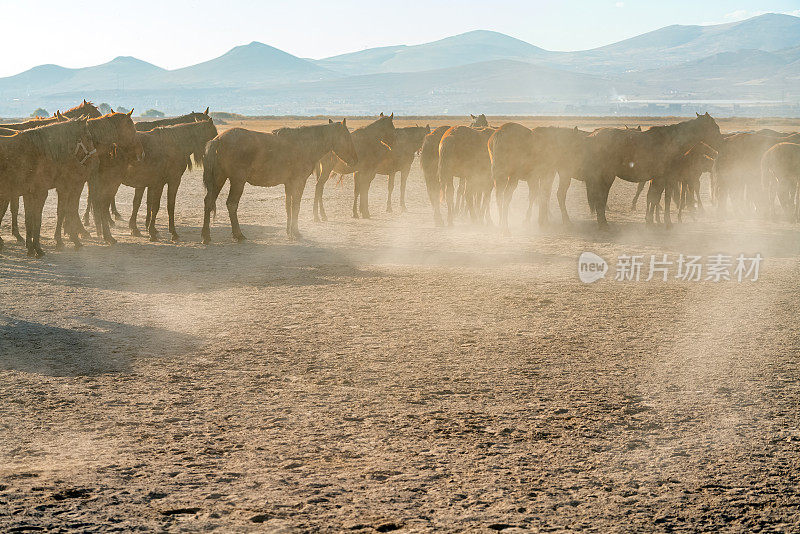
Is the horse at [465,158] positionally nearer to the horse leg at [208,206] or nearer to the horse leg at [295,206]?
the horse leg at [295,206]

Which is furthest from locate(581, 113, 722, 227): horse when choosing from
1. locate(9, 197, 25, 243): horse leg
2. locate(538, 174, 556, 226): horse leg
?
locate(9, 197, 25, 243): horse leg

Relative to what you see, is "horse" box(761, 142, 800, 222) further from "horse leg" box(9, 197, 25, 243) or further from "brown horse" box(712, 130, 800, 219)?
"horse leg" box(9, 197, 25, 243)

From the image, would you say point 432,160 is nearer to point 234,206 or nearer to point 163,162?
point 234,206

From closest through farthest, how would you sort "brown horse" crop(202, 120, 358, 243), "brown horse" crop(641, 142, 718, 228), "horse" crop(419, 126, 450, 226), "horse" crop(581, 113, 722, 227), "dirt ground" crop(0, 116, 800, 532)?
"dirt ground" crop(0, 116, 800, 532), "brown horse" crop(202, 120, 358, 243), "horse" crop(581, 113, 722, 227), "brown horse" crop(641, 142, 718, 228), "horse" crop(419, 126, 450, 226)

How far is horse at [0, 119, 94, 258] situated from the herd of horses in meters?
0.02

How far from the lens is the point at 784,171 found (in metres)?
19.3

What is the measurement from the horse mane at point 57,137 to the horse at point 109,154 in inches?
25.7

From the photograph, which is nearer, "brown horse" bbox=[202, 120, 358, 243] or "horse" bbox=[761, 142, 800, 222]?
"brown horse" bbox=[202, 120, 358, 243]

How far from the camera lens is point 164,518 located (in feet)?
14.9

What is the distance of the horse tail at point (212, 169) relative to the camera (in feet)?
49.8

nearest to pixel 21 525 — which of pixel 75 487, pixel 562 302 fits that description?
pixel 75 487

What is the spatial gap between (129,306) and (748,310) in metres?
7.71

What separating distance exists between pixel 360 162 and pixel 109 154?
6489 millimetres

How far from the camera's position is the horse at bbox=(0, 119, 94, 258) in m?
12.9
